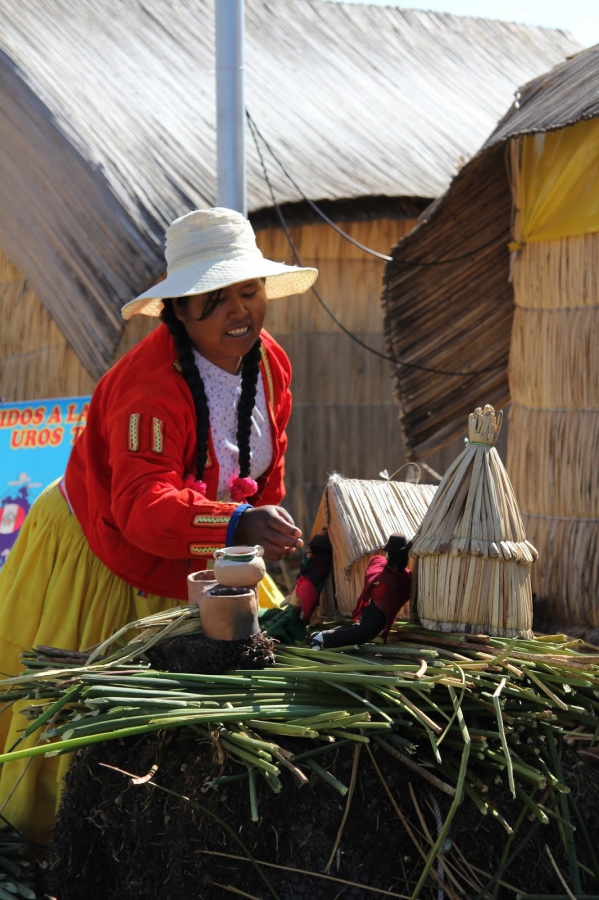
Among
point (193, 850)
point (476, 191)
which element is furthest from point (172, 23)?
point (193, 850)

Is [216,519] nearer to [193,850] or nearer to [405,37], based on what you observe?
[193,850]

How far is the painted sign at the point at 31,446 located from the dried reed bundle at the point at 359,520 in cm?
245

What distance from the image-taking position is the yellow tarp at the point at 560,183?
15.5ft

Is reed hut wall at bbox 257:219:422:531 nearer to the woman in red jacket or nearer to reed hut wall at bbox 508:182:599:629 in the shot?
reed hut wall at bbox 508:182:599:629

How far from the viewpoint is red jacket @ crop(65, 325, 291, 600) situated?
2.67 meters

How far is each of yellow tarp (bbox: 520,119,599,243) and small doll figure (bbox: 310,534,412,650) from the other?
2454 millimetres

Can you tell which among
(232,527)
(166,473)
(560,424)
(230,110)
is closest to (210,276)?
(166,473)

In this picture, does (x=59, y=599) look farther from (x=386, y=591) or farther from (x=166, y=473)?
(x=386, y=591)

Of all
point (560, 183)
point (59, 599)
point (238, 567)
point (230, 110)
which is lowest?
point (59, 599)

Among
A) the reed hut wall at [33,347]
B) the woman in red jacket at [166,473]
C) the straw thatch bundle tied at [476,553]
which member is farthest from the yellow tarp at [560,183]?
the reed hut wall at [33,347]

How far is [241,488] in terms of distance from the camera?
9.98ft

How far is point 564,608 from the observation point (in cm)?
475

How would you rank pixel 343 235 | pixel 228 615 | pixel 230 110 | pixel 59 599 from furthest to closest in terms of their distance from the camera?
pixel 343 235, pixel 230 110, pixel 59 599, pixel 228 615

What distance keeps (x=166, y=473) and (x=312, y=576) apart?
0.45 m
